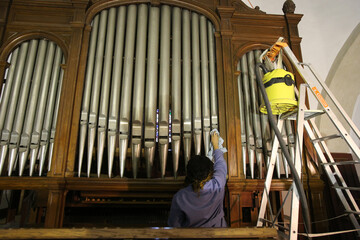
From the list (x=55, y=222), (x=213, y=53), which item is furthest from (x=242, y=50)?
(x=55, y=222)

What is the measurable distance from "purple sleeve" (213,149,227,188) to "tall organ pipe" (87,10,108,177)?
130 centimetres

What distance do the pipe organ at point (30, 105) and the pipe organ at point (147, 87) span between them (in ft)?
1.27

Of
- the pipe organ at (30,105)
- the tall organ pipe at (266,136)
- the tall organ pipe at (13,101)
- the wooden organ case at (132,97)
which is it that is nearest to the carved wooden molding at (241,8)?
the wooden organ case at (132,97)

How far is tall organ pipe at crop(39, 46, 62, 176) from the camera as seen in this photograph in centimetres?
276

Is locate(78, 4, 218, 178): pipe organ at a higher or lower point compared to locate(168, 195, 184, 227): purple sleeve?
higher

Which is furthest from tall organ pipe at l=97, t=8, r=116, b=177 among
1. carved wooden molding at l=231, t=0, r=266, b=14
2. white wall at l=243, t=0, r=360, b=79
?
white wall at l=243, t=0, r=360, b=79

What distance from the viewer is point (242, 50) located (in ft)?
10.9

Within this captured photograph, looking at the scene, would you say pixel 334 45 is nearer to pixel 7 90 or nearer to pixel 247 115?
pixel 247 115

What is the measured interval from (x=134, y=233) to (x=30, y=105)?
2147 mm

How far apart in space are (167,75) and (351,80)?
3.21 metres

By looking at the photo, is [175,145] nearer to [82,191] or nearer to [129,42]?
[82,191]

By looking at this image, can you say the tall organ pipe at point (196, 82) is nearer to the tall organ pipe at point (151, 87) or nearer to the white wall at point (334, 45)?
the tall organ pipe at point (151, 87)

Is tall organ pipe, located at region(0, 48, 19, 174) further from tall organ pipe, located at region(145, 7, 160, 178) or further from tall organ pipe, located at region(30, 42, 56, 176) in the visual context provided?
tall organ pipe, located at region(145, 7, 160, 178)

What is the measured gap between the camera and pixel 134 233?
1.48m
